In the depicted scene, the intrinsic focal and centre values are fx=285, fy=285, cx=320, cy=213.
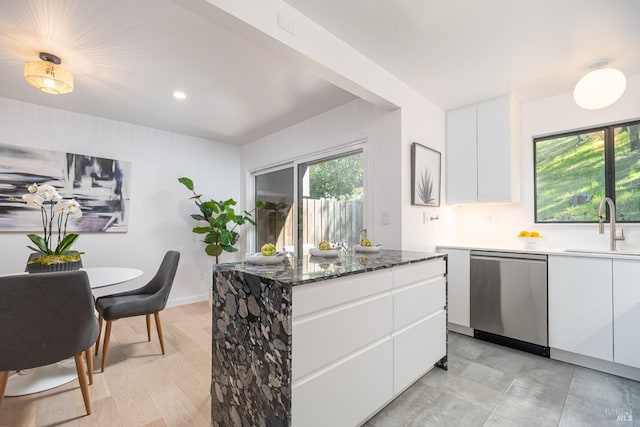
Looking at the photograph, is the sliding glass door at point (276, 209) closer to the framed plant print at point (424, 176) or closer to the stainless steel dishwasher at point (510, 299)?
the framed plant print at point (424, 176)

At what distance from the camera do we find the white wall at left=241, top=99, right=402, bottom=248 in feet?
9.12

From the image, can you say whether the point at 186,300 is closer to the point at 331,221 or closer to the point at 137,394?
the point at 137,394

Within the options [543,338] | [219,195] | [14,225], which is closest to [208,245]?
[219,195]

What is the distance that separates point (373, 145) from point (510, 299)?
1.97m

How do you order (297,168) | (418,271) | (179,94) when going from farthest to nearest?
(297,168) < (179,94) < (418,271)

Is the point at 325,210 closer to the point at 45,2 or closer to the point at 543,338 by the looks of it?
the point at 543,338

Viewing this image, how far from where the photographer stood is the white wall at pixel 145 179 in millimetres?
3193

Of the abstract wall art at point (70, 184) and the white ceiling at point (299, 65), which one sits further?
the abstract wall art at point (70, 184)

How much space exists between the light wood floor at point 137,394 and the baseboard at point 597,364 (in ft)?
9.34

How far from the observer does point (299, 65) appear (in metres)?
2.01

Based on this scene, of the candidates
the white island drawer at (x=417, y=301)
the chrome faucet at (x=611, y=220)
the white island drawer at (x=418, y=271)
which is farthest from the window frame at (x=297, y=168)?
the chrome faucet at (x=611, y=220)

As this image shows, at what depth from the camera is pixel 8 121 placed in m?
3.11

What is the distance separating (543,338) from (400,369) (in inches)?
61.6

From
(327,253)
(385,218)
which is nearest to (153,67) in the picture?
(327,253)
